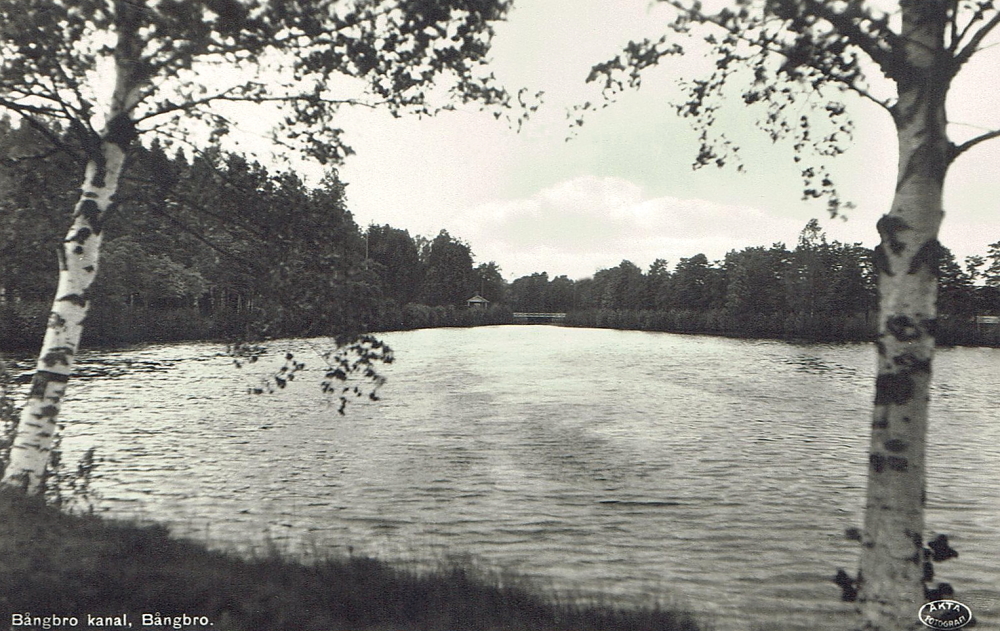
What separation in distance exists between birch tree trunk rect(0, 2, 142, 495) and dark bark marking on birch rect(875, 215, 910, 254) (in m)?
8.92

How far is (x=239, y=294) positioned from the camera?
11.0 m

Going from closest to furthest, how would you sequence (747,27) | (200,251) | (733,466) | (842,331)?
1. (747,27)
2. (200,251)
3. (733,466)
4. (842,331)

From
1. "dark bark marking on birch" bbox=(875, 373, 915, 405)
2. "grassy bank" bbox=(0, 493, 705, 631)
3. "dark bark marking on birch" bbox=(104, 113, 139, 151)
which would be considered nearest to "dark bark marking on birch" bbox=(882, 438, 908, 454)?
"dark bark marking on birch" bbox=(875, 373, 915, 405)

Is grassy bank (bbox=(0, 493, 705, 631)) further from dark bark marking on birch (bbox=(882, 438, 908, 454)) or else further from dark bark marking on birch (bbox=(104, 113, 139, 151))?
dark bark marking on birch (bbox=(104, 113, 139, 151))

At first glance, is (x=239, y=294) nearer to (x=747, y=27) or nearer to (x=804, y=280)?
(x=747, y=27)

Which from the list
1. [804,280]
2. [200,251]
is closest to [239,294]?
[200,251]

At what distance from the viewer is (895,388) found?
5660 mm

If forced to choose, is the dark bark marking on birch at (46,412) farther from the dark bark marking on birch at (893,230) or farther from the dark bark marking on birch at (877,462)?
the dark bark marking on birch at (893,230)

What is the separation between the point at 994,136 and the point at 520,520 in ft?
38.3

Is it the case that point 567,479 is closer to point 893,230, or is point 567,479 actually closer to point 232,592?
point 232,592

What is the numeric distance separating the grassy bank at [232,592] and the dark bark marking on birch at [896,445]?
327 centimetres

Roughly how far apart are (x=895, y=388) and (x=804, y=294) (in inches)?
4745

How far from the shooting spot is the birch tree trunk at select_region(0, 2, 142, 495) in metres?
9.19

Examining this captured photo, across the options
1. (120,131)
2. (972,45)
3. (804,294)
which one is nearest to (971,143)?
(972,45)
